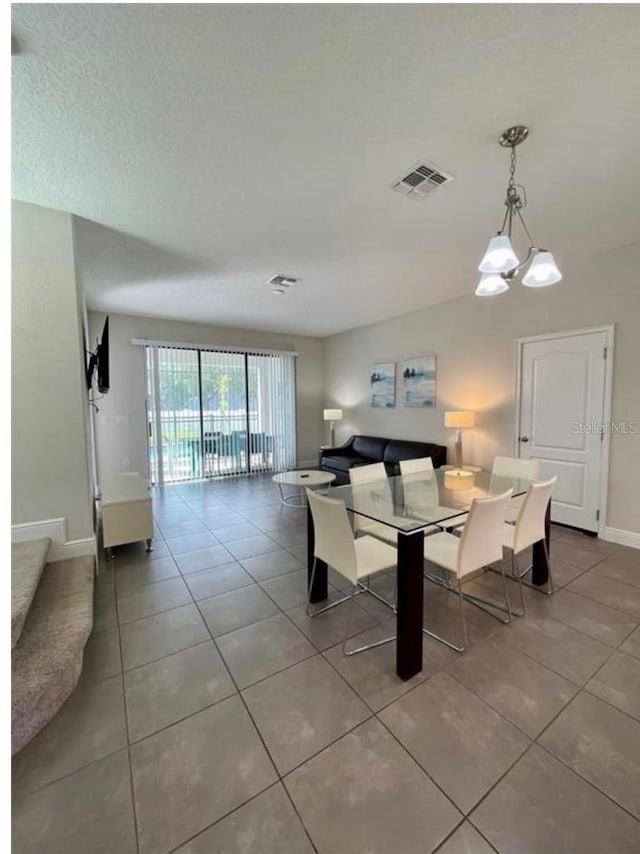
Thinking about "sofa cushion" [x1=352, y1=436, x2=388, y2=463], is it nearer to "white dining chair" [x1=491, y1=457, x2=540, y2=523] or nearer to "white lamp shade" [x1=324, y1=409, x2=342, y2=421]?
"white lamp shade" [x1=324, y1=409, x2=342, y2=421]

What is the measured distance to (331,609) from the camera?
7.49 feet

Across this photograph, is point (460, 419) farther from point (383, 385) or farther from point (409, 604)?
point (409, 604)

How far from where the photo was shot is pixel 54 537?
2.52m

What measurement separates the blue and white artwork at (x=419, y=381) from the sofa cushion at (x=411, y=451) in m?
0.62

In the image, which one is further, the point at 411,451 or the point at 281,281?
the point at 411,451

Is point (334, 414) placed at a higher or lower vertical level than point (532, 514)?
higher

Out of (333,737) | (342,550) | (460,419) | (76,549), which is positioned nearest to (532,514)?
(342,550)

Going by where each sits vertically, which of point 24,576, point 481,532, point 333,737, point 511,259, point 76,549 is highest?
point 511,259

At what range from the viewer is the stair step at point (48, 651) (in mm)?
1438

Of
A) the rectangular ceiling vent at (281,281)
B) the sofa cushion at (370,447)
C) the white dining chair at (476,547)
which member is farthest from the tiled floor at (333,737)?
the sofa cushion at (370,447)

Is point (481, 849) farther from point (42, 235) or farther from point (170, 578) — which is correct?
point (42, 235)

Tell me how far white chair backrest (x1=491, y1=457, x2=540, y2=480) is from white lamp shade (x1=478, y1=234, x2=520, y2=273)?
5.68 ft

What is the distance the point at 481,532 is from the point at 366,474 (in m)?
1.15

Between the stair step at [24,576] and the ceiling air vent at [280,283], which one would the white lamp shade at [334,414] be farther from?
the stair step at [24,576]
